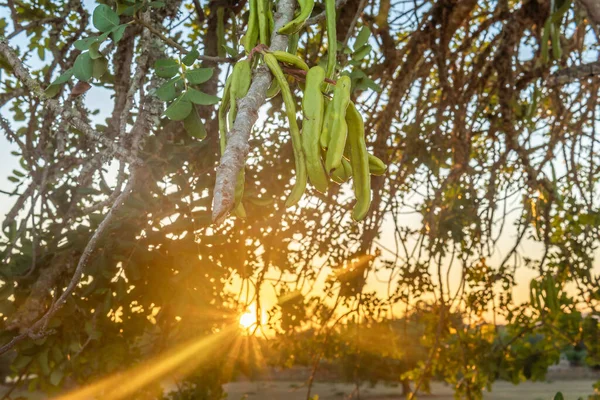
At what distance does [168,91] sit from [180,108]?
0.04 metres

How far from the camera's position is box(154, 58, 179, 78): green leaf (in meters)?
1.05

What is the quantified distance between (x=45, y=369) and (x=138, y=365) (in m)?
0.46

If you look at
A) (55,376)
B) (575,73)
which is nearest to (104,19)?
(55,376)

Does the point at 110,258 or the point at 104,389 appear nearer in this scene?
the point at 110,258

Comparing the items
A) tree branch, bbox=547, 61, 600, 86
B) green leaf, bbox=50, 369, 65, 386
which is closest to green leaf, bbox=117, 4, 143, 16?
green leaf, bbox=50, 369, 65, 386

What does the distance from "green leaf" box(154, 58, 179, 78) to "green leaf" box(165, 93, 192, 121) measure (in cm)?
5

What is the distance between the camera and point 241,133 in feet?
2.26

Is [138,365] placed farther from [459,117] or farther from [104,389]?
[459,117]

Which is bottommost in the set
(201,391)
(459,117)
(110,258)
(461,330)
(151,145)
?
(201,391)

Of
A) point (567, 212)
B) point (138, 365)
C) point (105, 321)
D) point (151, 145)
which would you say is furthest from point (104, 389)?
point (567, 212)

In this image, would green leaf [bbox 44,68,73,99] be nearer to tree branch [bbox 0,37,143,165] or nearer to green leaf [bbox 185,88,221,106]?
tree branch [bbox 0,37,143,165]

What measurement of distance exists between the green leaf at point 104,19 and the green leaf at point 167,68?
106mm

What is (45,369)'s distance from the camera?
1801mm

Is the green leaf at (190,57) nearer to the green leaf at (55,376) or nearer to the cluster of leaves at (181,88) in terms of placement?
the cluster of leaves at (181,88)
